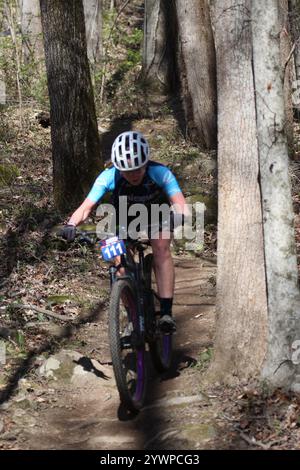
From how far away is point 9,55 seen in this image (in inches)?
753

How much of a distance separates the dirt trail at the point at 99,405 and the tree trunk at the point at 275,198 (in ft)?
2.58

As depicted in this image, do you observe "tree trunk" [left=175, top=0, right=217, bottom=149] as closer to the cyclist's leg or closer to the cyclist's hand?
the cyclist's leg

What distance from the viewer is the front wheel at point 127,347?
5520 millimetres

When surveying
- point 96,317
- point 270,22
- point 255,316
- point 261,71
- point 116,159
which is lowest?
point 96,317

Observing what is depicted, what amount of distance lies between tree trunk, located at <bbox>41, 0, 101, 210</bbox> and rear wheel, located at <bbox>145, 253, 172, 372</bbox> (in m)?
4.80

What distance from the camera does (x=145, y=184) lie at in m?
6.31

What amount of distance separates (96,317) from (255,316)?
3.10 metres

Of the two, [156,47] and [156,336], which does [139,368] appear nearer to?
[156,336]

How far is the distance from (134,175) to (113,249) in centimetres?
76

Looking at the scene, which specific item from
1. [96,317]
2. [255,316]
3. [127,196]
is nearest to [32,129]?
[96,317]

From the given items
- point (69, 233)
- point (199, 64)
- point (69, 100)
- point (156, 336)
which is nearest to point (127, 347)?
point (156, 336)

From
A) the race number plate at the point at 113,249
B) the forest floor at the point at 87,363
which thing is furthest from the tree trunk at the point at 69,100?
the race number plate at the point at 113,249

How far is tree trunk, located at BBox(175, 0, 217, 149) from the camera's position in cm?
1460
